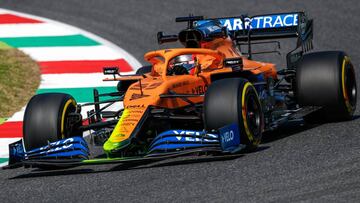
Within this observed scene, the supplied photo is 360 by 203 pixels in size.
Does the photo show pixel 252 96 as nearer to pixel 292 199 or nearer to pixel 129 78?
pixel 129 78

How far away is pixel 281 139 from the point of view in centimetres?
1026

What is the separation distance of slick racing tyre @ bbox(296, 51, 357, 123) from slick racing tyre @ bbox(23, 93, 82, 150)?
8.46 ft

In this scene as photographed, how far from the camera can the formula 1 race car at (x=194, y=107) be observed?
927cm

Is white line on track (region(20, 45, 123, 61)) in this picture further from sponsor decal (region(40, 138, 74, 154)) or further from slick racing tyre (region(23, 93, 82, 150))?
sponsor decal (region(40, 138, 74, 154))

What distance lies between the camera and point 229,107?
9305 millimetres

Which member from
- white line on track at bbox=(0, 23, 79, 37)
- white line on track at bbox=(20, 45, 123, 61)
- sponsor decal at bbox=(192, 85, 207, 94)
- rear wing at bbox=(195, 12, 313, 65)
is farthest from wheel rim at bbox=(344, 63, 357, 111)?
white line on track at bbox=(0, 23, 79, 37)

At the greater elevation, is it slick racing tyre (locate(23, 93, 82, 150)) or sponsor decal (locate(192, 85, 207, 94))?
sponsor decal (locate(192, 85, 207, 94))

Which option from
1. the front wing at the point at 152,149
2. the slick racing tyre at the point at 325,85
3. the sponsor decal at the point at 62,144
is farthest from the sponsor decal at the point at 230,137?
the slick racing tyre at the point at 325,85

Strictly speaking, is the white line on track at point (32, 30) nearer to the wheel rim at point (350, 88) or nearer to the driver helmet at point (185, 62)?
the driver helmet at point (185, 62)

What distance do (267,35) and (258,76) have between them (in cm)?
156

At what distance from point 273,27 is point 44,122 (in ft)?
11.6

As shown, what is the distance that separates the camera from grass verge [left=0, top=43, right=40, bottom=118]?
13086mm

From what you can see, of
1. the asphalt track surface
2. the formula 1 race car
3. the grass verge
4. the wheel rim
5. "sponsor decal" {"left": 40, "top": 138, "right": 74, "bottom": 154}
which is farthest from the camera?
the grass verge

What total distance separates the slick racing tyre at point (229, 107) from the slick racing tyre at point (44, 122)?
149 cm
